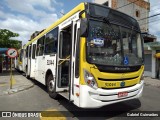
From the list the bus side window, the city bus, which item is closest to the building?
the bus side window

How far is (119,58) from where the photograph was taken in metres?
5.54

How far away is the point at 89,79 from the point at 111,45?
1.23m

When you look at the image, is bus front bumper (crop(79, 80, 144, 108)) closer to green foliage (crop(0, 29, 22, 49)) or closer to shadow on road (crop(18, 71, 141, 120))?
shadow on road (crop(18, 71, 141, 120))

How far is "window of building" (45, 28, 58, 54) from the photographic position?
25.0ft

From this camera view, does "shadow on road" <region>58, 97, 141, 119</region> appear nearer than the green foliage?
Yes

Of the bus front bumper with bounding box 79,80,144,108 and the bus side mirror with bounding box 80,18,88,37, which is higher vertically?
the bus side mirror with bounding box 80,18,88,37

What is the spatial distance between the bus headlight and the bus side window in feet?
9.13

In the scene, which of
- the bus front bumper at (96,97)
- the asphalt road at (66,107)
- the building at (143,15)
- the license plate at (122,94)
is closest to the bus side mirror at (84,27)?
the bus front bumper at (96,97)

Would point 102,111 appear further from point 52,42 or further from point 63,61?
point 52,42

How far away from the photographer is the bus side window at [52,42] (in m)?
7.61

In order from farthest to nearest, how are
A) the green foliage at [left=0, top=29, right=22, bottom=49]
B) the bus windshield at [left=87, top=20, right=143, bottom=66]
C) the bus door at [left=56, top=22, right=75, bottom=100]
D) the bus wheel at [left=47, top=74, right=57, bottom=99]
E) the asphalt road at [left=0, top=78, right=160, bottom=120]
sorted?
the green foliage at [left=0, top=29, right=22, bottom=49]
the bus wheel at [left=47, top=74, right=57, bottom=99]
the bus door at [left=56, top=22, right=75, bottom=100]
the asphalt road at [left=0, top=78, right=160, bottom=120]
the bus windshield at [left=87, top=20, right=143, bottom=66]

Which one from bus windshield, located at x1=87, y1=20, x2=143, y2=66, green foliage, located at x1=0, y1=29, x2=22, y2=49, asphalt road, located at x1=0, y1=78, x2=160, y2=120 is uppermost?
green foliage, located at x1=0, y1=29, x2=22, y2=49

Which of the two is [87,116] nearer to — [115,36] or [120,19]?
[115,36]

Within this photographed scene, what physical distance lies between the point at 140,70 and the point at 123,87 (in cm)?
96
